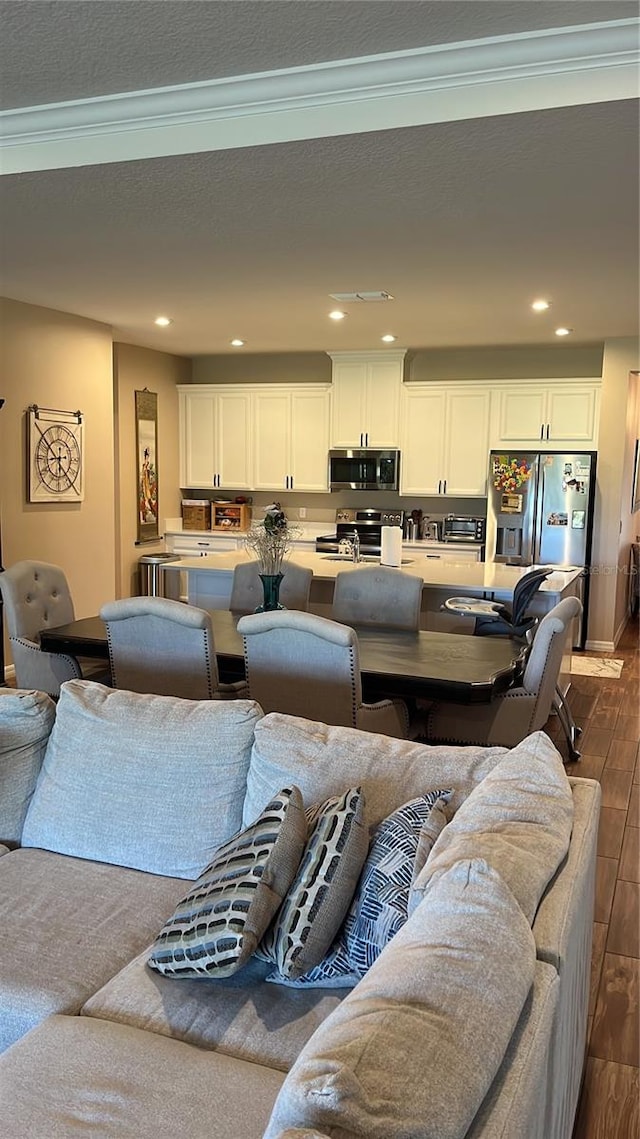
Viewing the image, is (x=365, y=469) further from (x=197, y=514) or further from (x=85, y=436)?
(x=85, y=436)

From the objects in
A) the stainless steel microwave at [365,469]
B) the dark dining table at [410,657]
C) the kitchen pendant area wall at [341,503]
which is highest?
the stainless steel microwave at [365,469]

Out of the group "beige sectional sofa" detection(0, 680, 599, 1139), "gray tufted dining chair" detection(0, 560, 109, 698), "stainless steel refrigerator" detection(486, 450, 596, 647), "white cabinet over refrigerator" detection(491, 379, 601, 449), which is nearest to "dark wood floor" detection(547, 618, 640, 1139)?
"beige sectional sofa" detection(0, 680, 599, 1139)

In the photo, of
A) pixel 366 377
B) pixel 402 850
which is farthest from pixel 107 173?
pixel 366 377

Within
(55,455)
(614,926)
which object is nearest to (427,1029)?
(614,926)

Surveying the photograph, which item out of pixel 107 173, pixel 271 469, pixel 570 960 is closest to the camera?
pixel 570 960

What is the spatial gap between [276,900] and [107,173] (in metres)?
2.64

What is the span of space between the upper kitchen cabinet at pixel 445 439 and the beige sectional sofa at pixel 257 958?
5.55 m

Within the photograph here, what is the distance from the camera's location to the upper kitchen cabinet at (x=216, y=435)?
8.38 meters

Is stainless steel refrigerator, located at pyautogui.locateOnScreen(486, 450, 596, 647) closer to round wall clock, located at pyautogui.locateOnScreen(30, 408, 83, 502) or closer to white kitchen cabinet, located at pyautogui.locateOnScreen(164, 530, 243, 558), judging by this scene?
white kitchen cabinet, located at pyautogui.locateOnScreen(164, 530, 243, 558)

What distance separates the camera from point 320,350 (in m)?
7.94

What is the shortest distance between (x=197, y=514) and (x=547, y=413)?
3.57 metres

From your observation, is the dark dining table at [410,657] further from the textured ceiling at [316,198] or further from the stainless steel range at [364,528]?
the stainless steel range at [364,528]

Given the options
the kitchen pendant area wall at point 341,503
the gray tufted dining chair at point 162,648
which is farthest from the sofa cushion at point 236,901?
the kitchen pendant area wall at point 341,503

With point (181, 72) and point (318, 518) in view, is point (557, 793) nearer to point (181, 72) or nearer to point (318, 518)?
point (181, 72)
